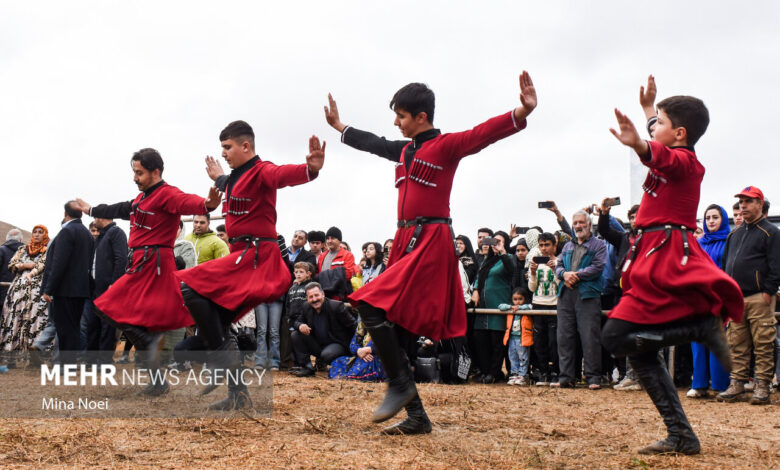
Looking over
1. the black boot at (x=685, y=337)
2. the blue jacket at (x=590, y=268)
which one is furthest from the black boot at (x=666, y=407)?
the blue jacket at (x=590, y=268)

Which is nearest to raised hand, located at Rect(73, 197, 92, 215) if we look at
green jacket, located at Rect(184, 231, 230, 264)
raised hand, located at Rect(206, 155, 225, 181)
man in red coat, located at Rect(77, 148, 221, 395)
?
man in red coat, located at Rect(77, 148, 221, 395)

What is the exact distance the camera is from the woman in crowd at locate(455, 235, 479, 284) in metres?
10.4

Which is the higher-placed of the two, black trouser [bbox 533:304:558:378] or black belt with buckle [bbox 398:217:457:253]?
A: black belt with buckle [bbox 398:217:457:253]

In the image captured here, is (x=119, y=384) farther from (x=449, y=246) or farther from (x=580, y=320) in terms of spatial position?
(x=580, y=320)

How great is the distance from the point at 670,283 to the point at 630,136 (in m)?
0.86

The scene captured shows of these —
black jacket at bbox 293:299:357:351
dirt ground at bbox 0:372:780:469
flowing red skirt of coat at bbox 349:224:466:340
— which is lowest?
dirt ground at bbox 0:372:780:469

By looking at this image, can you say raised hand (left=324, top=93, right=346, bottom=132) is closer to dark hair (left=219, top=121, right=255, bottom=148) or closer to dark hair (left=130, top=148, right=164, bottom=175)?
dark hair (left=219, top=121, right=255, bottom=148)

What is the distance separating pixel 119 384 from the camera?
749cm

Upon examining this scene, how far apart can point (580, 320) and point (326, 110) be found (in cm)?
488

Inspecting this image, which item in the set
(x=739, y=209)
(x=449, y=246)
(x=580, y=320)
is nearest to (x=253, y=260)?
(x=449, y=246)

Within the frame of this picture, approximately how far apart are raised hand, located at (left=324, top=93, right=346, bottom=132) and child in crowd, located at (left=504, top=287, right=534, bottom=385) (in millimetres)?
5122

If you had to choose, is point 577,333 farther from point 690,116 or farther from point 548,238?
point 690,116

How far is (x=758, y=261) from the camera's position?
7.39 meters

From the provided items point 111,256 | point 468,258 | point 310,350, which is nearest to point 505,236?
point 468,258
